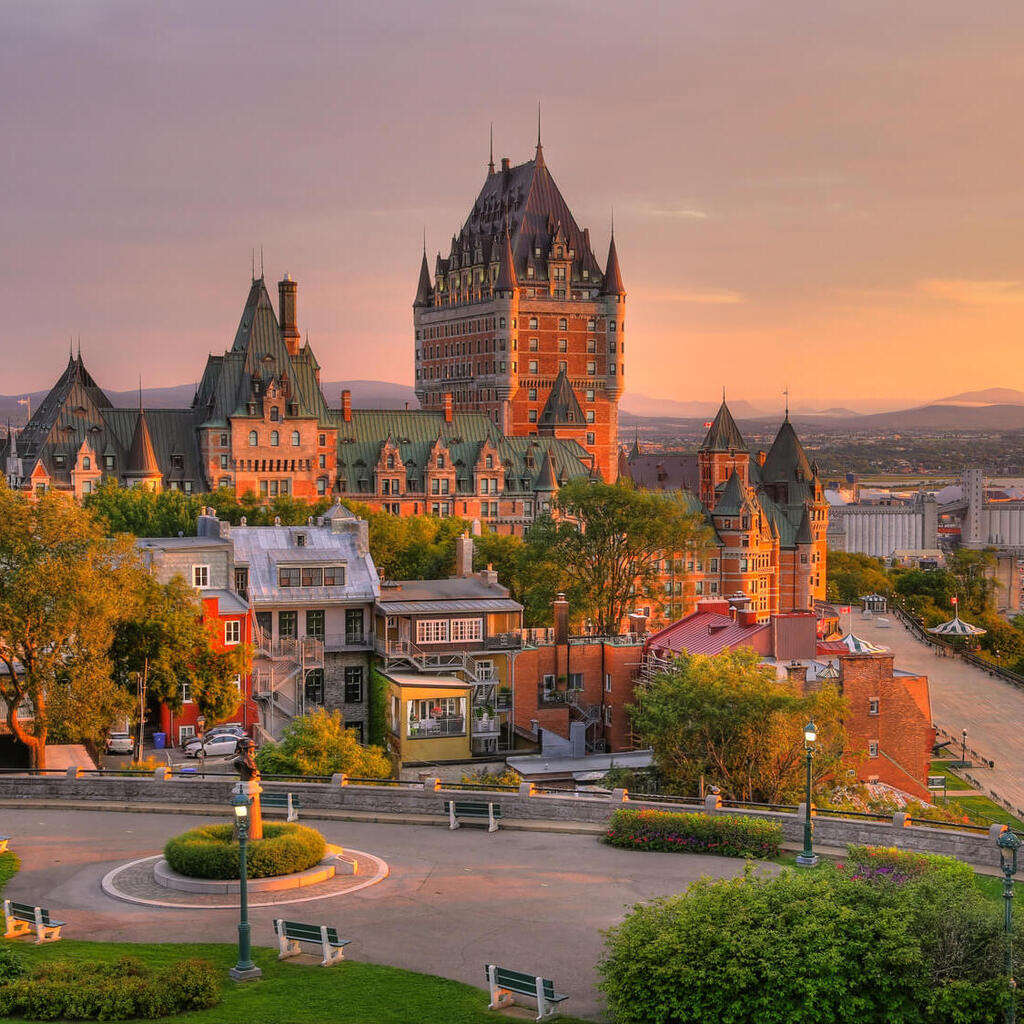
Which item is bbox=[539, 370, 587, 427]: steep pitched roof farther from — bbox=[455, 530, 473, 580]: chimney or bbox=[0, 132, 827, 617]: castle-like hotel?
bbox=[455, 530, 473, 580]: chimney

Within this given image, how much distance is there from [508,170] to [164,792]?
155512mm

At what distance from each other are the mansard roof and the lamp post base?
359 ft

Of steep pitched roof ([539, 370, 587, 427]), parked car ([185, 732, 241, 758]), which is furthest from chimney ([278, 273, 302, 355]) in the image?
parked car ([185, 732, 241, 758])

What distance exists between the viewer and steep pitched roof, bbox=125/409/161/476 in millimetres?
128625

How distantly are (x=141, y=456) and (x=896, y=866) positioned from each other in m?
108

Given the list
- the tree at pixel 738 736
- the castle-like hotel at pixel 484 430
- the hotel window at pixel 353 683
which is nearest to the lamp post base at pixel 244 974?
the tree at pixel 738 736

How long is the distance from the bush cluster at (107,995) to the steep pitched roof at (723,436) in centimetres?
12752

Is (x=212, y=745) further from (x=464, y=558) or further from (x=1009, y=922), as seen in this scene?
(x=1009, y=922)

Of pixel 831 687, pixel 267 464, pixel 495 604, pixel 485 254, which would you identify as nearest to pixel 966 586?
pixel 485 254

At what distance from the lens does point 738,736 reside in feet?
153

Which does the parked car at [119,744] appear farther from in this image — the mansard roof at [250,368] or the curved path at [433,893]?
the mansard roof at [250,368]

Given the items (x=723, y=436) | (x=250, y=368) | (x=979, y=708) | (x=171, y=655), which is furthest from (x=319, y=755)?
(x=723, y=436)

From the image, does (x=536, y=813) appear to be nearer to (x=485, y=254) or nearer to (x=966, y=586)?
(x=485, y=254)

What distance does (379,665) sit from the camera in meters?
67.9
